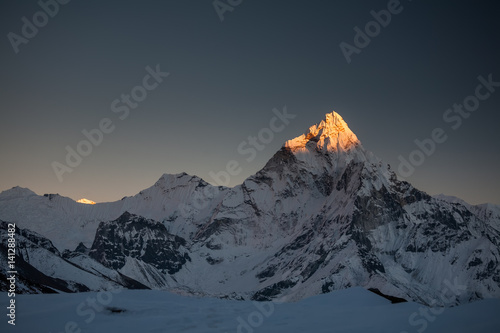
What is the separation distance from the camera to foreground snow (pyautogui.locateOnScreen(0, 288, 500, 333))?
774 inches

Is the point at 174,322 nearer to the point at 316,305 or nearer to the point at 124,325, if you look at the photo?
the point at 124,325

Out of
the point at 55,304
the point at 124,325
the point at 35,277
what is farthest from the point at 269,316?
the point at 35,277

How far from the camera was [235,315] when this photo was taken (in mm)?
22875

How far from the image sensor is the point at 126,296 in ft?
82.0

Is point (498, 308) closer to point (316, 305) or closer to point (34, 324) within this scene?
point (316, 305)

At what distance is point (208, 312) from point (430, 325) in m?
8.93

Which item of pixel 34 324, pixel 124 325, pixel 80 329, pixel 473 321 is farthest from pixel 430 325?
pixel 34 324

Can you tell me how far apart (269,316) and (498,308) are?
339 inches

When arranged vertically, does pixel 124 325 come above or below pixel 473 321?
above

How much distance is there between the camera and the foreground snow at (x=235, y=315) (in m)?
19.7

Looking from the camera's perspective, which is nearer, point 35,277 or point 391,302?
point 391,302

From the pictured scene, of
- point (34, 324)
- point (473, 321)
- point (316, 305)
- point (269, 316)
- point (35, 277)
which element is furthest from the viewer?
point (35, 277)

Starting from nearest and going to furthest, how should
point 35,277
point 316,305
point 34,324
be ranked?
1. point 34,324
2. point 316,305
3. point 35,277

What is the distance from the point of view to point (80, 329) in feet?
66.0
